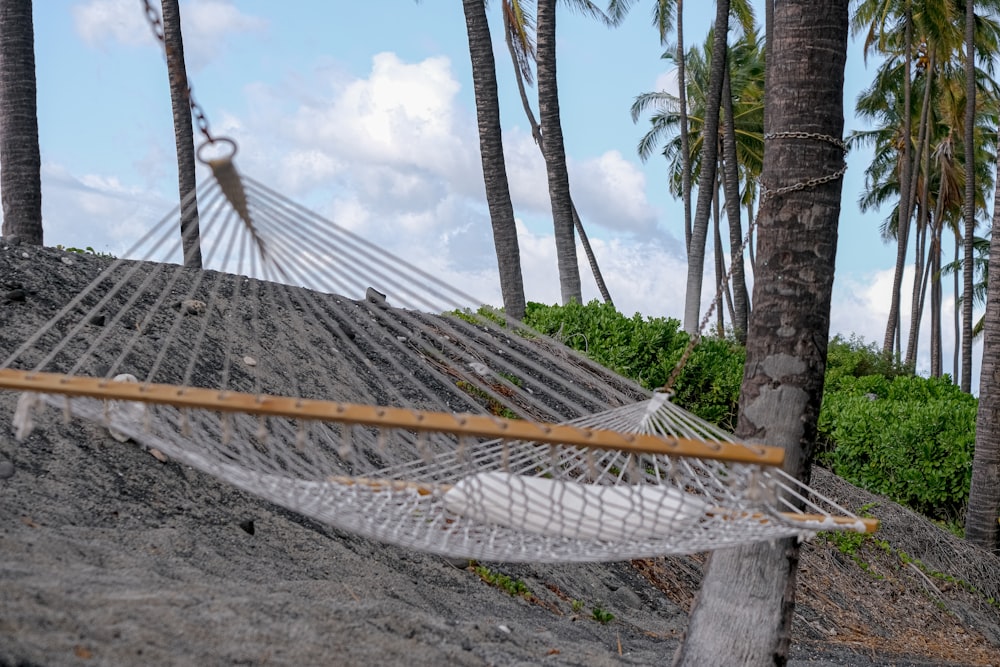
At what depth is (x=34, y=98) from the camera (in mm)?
5418

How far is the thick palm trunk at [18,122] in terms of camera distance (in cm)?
533

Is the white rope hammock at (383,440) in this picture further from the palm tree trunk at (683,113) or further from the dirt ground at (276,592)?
the palm tree trunk at (683,113)

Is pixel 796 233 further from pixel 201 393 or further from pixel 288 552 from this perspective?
pixel 288 552

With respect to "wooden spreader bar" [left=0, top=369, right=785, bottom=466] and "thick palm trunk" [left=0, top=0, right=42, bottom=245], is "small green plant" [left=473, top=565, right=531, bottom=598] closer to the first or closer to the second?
"wooden spreader bar" [left=0, top=369, right=785, bottom=466]

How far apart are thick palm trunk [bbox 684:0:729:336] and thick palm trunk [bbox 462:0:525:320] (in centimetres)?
302

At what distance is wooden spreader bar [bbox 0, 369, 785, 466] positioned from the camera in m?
1.95

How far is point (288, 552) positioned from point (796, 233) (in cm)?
192

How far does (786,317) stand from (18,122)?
4.59m

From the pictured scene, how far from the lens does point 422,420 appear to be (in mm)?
1953

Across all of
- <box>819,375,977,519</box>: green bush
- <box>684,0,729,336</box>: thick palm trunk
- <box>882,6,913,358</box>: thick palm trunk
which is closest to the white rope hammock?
<box>819,375,977,519</box>: green bush

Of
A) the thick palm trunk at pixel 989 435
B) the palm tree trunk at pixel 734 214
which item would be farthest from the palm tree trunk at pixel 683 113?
the thick palm trunk at pixel 989 435

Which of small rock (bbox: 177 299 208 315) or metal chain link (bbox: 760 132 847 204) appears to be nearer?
metal chain link (bbox: 760 132 847 204)

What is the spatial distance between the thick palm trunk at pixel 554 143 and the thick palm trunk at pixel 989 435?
2.90 m

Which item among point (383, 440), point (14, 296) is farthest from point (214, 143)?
point (14, 296)
